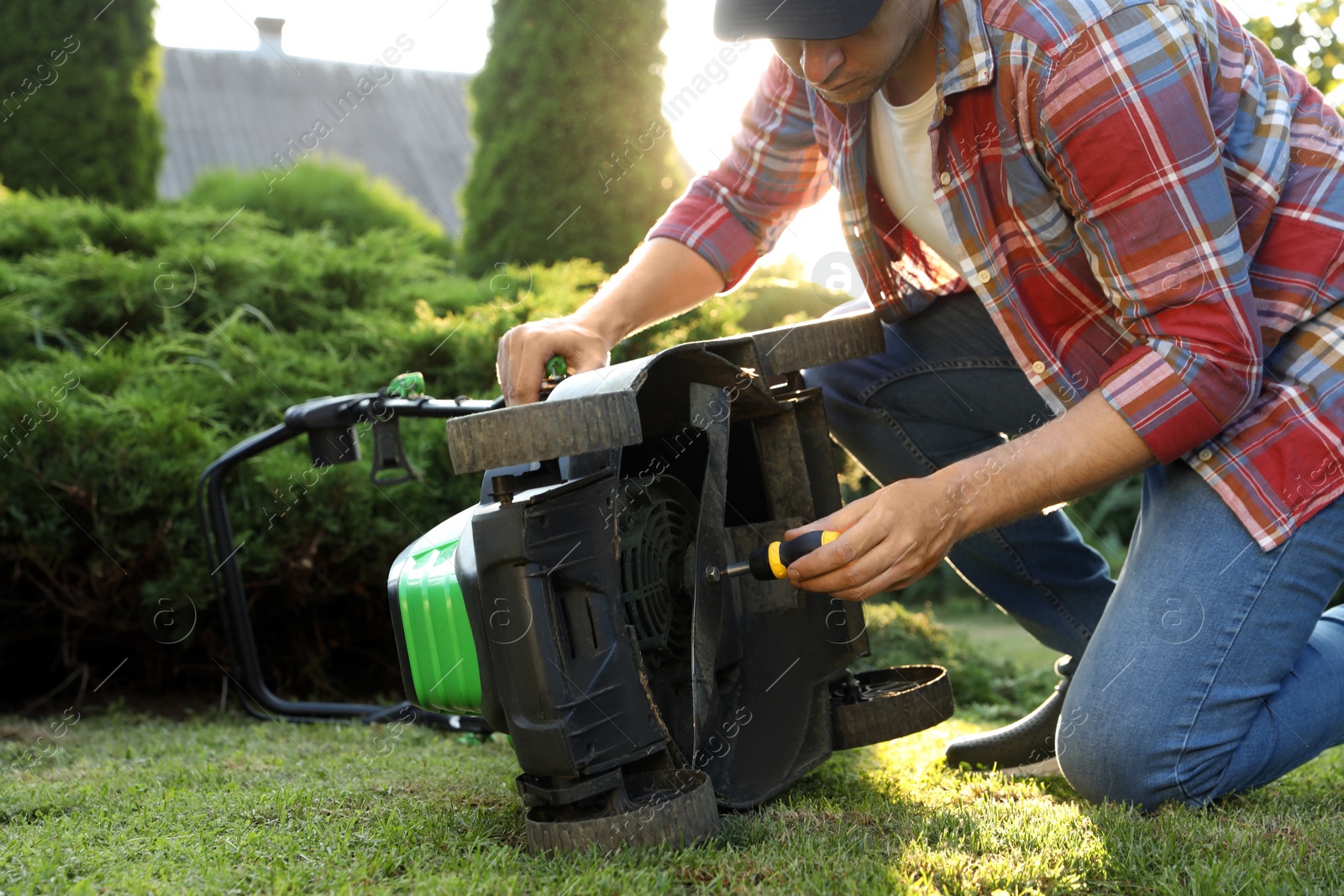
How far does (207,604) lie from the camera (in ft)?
10.2

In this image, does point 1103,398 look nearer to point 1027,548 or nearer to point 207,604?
point 1027,548

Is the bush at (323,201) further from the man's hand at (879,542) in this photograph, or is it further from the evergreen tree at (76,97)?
the man's hand at (879,542)

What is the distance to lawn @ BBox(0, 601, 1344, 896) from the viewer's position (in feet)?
4.52

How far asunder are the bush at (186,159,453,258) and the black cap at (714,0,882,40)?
495 cm

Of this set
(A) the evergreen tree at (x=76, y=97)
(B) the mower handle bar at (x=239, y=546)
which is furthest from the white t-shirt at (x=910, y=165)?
(A) the evergreen tree at (x=76, y=97)

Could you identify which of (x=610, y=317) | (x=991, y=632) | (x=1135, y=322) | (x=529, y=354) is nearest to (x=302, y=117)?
(x=991, y=632)

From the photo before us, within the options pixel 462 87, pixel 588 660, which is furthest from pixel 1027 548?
pixel 462 87

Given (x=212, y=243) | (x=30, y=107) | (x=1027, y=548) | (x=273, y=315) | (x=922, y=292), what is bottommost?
(x=1027, y=548)

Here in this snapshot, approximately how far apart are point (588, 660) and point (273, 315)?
2937 mm

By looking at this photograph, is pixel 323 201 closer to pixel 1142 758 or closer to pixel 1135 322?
pixel 1135 322

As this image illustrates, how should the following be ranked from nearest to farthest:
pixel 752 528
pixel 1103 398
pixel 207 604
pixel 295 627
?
pixel 1103 398
pixel 752 528
pixel 207 604
pixel 295 627

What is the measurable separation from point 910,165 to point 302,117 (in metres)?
19.0

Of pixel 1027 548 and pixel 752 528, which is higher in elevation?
pixel 752 528

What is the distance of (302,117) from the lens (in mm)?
18922
